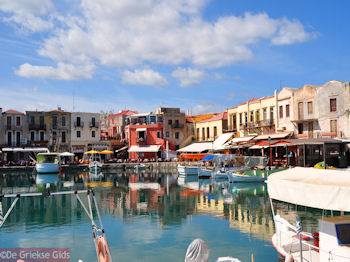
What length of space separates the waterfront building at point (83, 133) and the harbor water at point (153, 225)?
123ft

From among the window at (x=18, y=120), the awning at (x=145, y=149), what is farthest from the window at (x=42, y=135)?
the awning at (x=145, y=149)

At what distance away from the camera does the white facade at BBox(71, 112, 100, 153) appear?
6384 cm

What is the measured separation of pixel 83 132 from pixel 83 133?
19cm

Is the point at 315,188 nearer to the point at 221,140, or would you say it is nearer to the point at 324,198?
the point at 324,198

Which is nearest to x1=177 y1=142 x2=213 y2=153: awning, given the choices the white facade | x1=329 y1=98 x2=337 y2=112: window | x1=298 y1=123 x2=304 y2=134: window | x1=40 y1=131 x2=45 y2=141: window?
x1=298 y1=123 x2=304 y2=134: window

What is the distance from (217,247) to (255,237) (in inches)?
77.2

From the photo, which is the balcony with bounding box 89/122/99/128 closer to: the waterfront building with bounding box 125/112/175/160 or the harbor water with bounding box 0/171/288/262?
the waterfront building with bounding box 125/112/175/160

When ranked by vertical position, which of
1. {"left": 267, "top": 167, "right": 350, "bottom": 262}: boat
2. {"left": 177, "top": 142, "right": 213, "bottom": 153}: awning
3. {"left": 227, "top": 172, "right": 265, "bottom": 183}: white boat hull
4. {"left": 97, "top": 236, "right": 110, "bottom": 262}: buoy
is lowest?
{"left": 227, "top": 172, "right": 265, "bottom": 183}: white boat hull

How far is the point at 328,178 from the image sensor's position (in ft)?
25.7

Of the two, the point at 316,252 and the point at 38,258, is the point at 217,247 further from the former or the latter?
the point at 38,258

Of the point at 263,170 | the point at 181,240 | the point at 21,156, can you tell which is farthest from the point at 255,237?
the point at 21,156

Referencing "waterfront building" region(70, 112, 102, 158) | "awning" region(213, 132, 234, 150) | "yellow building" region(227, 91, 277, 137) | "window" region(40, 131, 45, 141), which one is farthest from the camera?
"waterfront building" region(70, 112, 102, 158)

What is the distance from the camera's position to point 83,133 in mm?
64312

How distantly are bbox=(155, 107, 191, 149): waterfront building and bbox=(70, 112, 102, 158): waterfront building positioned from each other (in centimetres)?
1205
